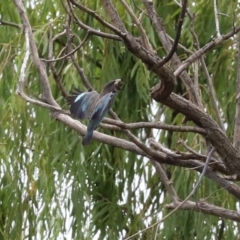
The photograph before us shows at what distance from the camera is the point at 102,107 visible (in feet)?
5.10

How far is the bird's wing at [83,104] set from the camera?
1.68 m

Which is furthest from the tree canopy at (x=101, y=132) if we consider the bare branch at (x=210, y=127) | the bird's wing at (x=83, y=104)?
the bare branch at (x=210, y=127)

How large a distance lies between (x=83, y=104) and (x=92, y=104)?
0.10ft

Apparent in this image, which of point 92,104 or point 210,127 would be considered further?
point 92,104

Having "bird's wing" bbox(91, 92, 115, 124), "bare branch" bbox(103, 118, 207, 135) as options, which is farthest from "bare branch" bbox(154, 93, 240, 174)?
"bird's wing" bbox(91, 92, 115, 124)

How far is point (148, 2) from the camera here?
1.56 metres

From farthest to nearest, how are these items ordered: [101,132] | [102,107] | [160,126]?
[101,132], [102,107], [160,126]

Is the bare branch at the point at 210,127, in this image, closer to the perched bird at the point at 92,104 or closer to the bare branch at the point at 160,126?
the bare branch at the point at 160,126

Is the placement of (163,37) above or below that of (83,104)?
above

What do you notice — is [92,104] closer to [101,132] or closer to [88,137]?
[88,137]

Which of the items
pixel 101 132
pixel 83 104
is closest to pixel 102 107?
pixel 83 104

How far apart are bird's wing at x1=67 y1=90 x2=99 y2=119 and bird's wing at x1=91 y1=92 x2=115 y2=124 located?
6 centimetres

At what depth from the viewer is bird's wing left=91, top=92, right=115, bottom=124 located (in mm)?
1534

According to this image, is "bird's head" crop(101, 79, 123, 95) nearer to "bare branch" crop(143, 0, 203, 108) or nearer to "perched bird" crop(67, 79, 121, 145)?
"perched bird" crop(67, 79, 121, 145)
